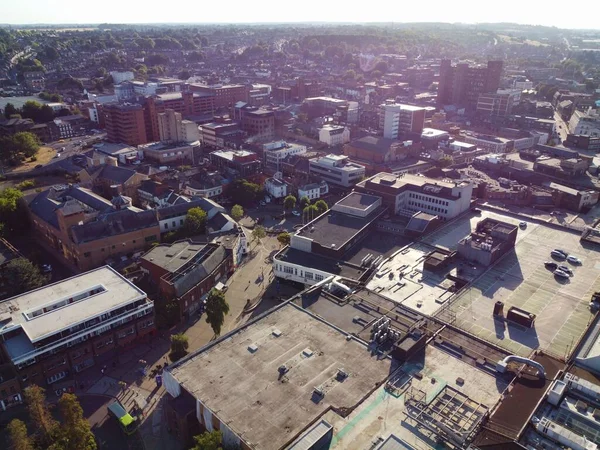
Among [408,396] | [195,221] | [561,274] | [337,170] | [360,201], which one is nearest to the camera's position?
Result: [408,396]

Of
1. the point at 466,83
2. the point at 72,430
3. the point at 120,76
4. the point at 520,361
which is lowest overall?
the point at 72,430

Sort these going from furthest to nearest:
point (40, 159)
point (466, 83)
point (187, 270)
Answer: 1. point (466, 83)
2. point (40, 159)
3. point (187, 270)

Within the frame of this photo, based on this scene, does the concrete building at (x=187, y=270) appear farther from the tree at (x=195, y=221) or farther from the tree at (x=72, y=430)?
the tree at (x=72, y=430)

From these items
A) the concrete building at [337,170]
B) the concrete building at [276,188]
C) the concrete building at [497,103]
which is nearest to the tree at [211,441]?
the concrete building at [276,188]

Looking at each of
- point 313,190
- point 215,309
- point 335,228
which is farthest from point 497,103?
point 215,309

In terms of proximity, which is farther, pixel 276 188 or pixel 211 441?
pixel 276 188

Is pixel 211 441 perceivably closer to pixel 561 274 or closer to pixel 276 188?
pixel 561 274

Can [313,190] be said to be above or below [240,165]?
below
